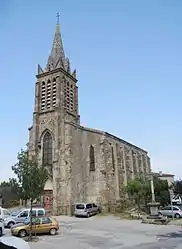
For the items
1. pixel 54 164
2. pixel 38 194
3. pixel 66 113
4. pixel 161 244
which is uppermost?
pixel 66 113

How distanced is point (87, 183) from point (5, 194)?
74.2 feet

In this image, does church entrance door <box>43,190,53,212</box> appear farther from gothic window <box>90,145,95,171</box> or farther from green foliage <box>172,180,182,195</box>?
green foliage <box>172,180,182,195</box>

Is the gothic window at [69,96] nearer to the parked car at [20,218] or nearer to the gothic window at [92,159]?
the gothic window at [92,159]

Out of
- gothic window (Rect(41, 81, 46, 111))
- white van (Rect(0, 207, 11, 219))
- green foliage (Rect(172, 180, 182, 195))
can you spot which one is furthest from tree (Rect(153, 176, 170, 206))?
white van (Rect(0, 207, 11, 219))

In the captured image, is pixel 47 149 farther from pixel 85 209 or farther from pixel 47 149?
pixel 85 209

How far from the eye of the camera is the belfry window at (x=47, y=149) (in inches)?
1590

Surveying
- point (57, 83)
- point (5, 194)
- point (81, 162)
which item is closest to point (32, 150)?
point (81, 162)

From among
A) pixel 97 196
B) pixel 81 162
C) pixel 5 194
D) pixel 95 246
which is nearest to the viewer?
pixel 95 246

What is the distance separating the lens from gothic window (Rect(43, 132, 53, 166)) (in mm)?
40375

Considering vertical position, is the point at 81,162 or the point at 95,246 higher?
the point at 81,162

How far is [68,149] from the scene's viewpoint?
39.2 m

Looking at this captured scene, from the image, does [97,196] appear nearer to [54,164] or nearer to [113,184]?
[113,184]

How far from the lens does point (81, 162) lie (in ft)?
136

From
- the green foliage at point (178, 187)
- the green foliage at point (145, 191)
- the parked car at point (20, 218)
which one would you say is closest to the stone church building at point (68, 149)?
the green foliage at point (145, 191)
